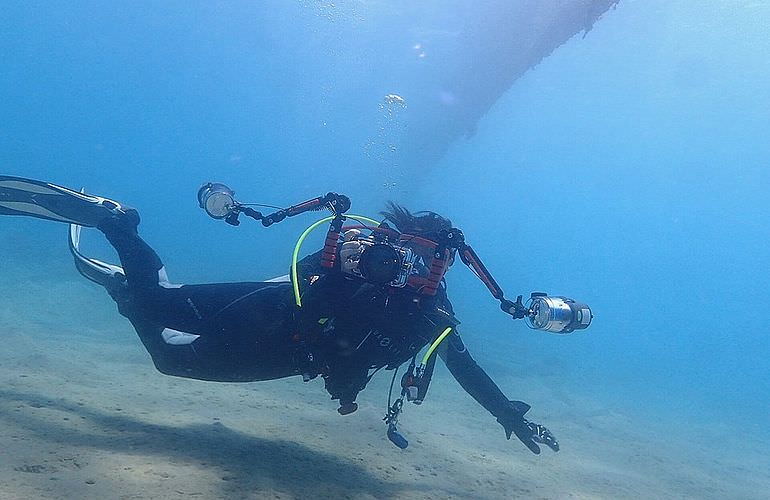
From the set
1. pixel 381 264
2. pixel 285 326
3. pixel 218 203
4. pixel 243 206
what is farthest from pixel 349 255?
pixel 218 203

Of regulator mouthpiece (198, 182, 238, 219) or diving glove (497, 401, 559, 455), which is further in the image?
diving glove (497, 401, 559, 455)

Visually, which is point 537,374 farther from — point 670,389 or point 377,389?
point 670,389

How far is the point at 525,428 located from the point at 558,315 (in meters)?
1.34

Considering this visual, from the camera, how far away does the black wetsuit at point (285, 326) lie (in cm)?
388

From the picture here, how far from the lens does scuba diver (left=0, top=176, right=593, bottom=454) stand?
388 cm

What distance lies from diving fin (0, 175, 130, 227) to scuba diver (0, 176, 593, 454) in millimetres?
10

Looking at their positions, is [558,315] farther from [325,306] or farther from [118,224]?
[118,224]

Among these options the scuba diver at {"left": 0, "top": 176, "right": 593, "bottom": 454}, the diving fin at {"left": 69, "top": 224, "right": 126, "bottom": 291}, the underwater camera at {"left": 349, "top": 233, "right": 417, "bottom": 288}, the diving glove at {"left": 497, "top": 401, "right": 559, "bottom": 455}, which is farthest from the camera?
the diving fin at {"left": 69, "top": 224, "right": 126, "bottom": 291}

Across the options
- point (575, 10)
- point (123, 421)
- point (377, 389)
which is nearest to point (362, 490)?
point (123, 421)

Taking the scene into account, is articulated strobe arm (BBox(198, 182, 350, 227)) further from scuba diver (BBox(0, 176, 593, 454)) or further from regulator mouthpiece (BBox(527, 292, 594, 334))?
regulator mouthpiece (BBox(527, 292, 594, 334))

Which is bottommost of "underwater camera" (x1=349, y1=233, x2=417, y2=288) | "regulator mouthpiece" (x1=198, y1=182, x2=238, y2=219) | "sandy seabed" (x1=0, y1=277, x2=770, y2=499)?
"sandy seabed" (x1=0, y1=277, x2=770, y2=499)

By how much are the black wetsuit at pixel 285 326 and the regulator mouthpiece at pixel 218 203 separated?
0.73 meters

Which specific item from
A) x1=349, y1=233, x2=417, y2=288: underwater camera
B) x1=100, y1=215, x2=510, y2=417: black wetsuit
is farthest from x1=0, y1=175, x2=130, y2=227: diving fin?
x1=349, y1=233, x2=417, y2=288: underwater camera

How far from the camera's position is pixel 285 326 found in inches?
168
